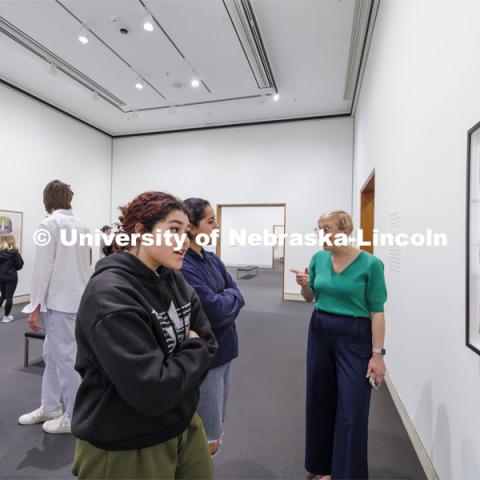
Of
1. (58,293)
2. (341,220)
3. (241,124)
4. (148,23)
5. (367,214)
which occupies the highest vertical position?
(241,124)

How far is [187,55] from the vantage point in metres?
4.78

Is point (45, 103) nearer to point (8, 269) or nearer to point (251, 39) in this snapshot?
point (8, 269)

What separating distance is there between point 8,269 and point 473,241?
597cm

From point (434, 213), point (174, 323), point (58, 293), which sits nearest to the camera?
point (174, 323)

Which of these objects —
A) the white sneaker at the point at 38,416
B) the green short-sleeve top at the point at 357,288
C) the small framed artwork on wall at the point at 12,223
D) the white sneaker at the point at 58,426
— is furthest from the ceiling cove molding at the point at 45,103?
the green short-sleeve top at the point at 357,288

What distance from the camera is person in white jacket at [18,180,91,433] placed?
2.08 metres

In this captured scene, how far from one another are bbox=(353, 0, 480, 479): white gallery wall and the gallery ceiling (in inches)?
68.6

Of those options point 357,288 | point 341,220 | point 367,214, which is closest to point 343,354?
point 357,288

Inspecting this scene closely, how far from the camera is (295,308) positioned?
6305 mm

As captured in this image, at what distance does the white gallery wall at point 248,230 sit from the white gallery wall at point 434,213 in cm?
1247

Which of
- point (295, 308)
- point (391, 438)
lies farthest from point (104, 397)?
point (295, 308)

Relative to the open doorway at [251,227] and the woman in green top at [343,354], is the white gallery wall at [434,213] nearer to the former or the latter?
the woman in green top at [343,354]

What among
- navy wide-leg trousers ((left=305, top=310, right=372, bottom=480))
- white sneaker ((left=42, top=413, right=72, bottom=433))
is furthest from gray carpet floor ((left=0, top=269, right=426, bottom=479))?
navy wide-leg trousers ((left=305, top=310, right=372, bottom=480))

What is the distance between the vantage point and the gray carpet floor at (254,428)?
73.1 inches
